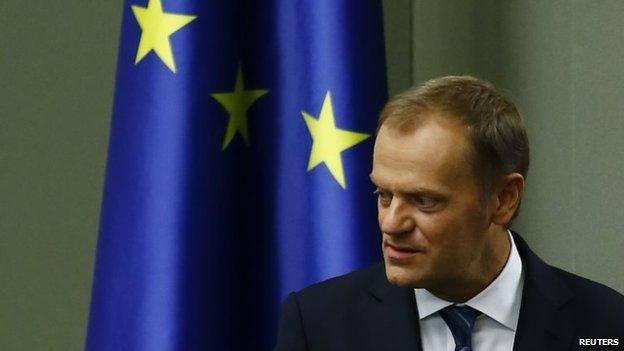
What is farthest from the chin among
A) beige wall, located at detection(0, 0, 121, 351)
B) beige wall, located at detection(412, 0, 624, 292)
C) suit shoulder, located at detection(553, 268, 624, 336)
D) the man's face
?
beige wall, located at detection(0, 0, 121, 351)

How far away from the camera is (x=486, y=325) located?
1.94m

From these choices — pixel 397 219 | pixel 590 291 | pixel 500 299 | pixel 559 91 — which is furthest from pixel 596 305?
pixel 559 91

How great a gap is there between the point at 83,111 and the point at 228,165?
80 centimetres

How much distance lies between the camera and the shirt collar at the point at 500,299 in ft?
6.33

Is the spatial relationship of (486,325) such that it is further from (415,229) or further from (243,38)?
(243,38)

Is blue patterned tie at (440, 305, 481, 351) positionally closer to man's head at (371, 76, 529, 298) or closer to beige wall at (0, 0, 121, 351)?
man's head at (371, 76, 529, 298)

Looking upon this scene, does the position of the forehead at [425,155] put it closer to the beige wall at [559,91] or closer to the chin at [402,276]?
the chin at [402,276]

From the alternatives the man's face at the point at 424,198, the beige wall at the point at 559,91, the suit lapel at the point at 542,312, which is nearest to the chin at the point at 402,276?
the man's face at the point at 424,198

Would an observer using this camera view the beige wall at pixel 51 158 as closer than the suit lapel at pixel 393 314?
No

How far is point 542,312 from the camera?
1.96 m

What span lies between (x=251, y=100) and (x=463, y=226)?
1002 millimetres


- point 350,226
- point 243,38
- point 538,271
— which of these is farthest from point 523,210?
point 538,271

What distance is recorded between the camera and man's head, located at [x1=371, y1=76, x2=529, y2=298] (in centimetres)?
183

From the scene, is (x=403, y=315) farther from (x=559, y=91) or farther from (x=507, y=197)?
(x=559, y=91)
